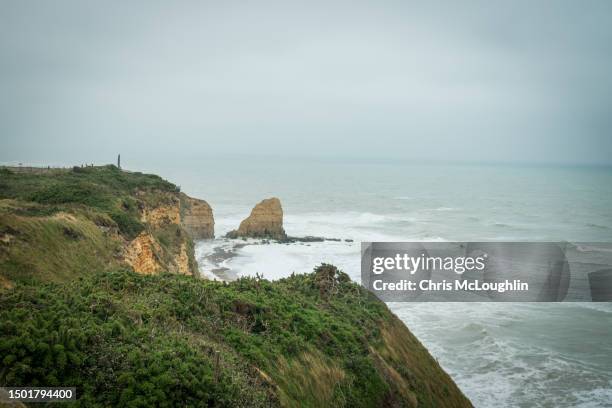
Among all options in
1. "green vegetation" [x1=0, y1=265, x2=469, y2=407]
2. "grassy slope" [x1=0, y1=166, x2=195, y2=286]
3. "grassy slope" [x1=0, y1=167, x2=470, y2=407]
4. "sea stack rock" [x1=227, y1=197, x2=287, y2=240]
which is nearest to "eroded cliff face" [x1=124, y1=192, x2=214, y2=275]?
"grassy slope" [x1=0, y1=166, x2=195, y2=286]

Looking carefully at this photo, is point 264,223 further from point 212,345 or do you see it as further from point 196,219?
point 212,345

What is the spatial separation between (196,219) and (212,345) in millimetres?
48682

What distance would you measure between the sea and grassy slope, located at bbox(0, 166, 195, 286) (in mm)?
10641

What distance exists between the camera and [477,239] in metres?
Answer: 61.9

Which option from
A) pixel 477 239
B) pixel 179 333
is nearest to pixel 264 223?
pixel 477 239

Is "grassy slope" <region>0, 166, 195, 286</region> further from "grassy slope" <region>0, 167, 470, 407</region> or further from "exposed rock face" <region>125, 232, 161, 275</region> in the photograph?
"exposed rock face" <region>125, 232, 161, 275</region>

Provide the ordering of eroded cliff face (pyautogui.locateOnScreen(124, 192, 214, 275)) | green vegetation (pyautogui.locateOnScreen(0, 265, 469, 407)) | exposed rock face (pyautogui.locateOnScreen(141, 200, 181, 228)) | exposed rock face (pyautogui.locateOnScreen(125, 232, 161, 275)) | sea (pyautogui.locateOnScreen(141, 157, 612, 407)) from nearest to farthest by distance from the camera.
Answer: green vegetation (pyautogui.locateOnScreen(0, 265, 469, 407)) < exposed rock face (pyautogui.locateOnScreen(125, 232, 161, 275)) < eroded cliff face (pyautogui.locateOnScreen(124, 192, 214, 275)) < sea (pyautogui.locateOnScreen(141, 157, 612, 407)) < exposed rock face (pyautogui.locateOnScreen(141, 200, 181, 228))

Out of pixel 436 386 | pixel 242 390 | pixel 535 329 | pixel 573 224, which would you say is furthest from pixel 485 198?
pixel 242 390

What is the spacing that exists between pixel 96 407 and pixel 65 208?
18.1m

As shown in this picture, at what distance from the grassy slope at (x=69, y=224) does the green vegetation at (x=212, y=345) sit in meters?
3.98

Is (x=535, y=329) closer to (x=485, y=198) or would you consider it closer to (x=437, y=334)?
(x=437, y=334)

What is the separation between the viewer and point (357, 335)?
Result: 15453 millimetres

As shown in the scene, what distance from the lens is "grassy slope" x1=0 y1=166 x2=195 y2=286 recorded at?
52.0 feet

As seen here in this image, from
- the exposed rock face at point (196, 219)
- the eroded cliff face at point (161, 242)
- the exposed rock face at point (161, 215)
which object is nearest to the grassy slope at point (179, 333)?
the eroded cliff face at point (161, 242)
